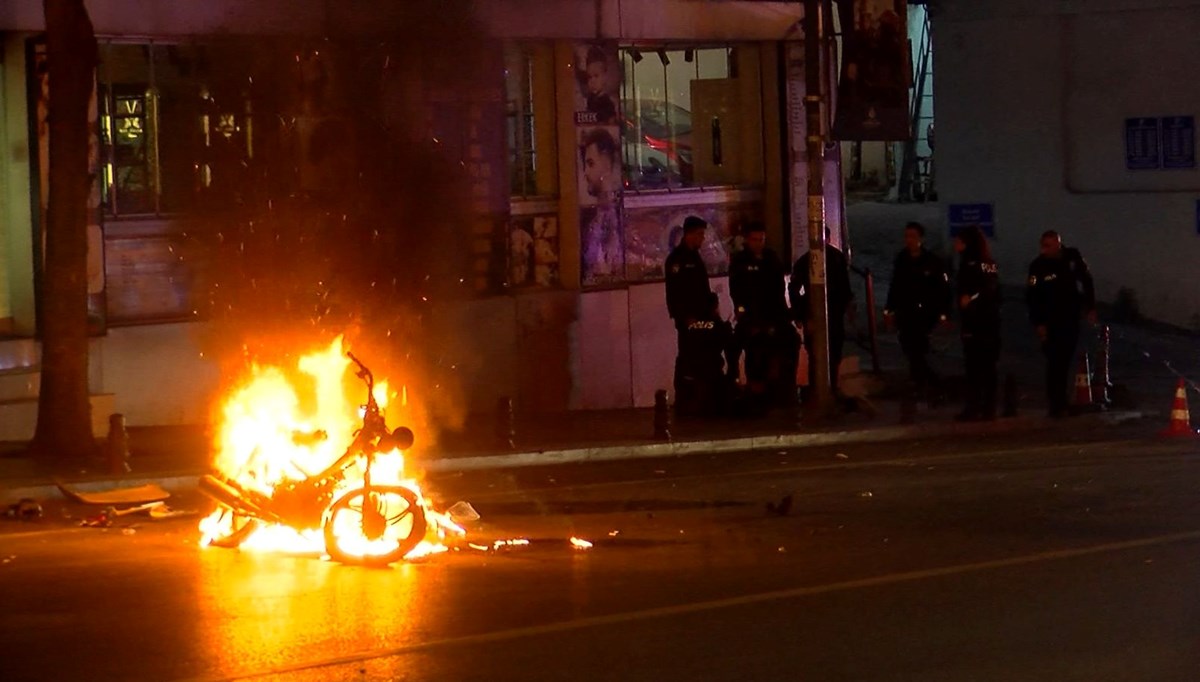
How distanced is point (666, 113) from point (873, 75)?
3.54 meters

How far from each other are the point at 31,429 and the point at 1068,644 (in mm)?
10716

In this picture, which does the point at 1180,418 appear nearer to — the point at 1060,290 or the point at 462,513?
the point at 1060,290

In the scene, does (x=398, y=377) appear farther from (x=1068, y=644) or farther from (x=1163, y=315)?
(x=1163, y=315)

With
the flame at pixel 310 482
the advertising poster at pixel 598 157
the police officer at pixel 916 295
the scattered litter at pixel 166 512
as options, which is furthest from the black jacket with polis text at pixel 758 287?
the scattered litter at pixel 166 512

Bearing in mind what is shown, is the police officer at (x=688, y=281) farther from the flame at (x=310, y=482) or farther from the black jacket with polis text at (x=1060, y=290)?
the flame at (x=310, y=482)

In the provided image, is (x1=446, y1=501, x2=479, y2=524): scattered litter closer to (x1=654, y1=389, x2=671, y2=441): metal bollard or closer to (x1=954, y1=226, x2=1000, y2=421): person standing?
(x1=654, y1=389, x2=671, y2=441): metal bollard

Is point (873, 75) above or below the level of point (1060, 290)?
above

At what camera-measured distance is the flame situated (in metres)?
10.7

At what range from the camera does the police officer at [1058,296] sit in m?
18.5

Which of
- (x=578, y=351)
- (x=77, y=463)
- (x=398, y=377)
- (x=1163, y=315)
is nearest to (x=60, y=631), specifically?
(x=77, y=463)

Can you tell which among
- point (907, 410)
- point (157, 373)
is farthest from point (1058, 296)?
point (157, 373)

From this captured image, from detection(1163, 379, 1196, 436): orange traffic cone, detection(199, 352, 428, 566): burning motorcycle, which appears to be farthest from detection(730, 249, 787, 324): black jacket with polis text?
detection(199, 352, 428, 566): burning motorcycle

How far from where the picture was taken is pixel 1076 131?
27531 mm

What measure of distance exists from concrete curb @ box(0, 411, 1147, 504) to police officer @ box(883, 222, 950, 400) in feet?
3.81
